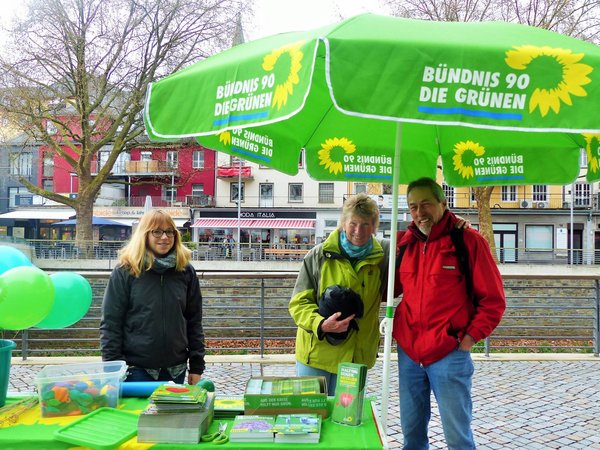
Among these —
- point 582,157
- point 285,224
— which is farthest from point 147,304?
point 285,224

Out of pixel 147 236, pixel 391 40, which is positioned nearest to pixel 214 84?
pixel 391 40

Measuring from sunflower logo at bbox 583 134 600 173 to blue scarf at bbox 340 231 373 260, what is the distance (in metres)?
1.54

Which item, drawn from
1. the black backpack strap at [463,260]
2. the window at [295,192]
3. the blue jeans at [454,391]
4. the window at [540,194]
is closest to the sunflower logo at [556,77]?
the black backpack strap at [463,260]

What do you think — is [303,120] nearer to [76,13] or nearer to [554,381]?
[554,381]

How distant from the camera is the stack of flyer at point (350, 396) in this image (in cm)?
217

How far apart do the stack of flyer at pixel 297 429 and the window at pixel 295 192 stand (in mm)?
37571

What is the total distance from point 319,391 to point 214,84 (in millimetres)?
1424

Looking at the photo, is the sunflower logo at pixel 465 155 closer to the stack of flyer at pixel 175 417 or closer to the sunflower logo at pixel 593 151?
the sunflower logo at pixel 593 151

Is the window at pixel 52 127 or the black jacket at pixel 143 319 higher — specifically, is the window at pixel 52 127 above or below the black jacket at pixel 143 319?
above

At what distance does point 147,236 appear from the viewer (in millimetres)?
2949

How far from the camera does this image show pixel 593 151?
10.5 ft

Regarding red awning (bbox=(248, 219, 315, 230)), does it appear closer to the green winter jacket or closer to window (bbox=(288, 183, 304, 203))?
window (bbox=(288, 183, 304, 203))

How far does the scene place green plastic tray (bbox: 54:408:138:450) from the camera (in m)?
1.91

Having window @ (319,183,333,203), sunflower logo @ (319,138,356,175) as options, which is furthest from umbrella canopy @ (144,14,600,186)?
window @ (319,183,333,203)
